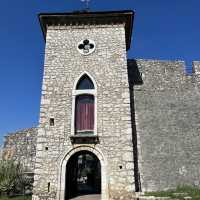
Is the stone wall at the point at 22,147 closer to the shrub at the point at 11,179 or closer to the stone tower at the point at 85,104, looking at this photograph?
the shrub at the point at 11,179

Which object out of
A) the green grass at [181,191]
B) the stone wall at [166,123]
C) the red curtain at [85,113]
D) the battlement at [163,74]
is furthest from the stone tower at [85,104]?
the battlement at [163,74]

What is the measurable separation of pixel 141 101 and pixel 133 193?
431cm

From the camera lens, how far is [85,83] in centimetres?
1070

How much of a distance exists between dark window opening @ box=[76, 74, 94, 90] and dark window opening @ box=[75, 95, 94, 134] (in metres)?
0.39

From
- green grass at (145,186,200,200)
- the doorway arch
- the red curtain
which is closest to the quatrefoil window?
the red curtain

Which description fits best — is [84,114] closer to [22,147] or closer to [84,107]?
[84,107]

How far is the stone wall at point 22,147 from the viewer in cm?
1345

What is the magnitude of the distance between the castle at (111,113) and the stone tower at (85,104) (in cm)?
4

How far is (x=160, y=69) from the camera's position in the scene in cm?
1253

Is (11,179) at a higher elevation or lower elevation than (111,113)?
lower

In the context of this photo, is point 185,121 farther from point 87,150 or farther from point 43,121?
point 43,121

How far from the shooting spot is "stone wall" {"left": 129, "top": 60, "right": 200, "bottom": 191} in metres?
10.1

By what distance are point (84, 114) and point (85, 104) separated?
44cm

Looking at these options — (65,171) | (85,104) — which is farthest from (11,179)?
(85,104)
